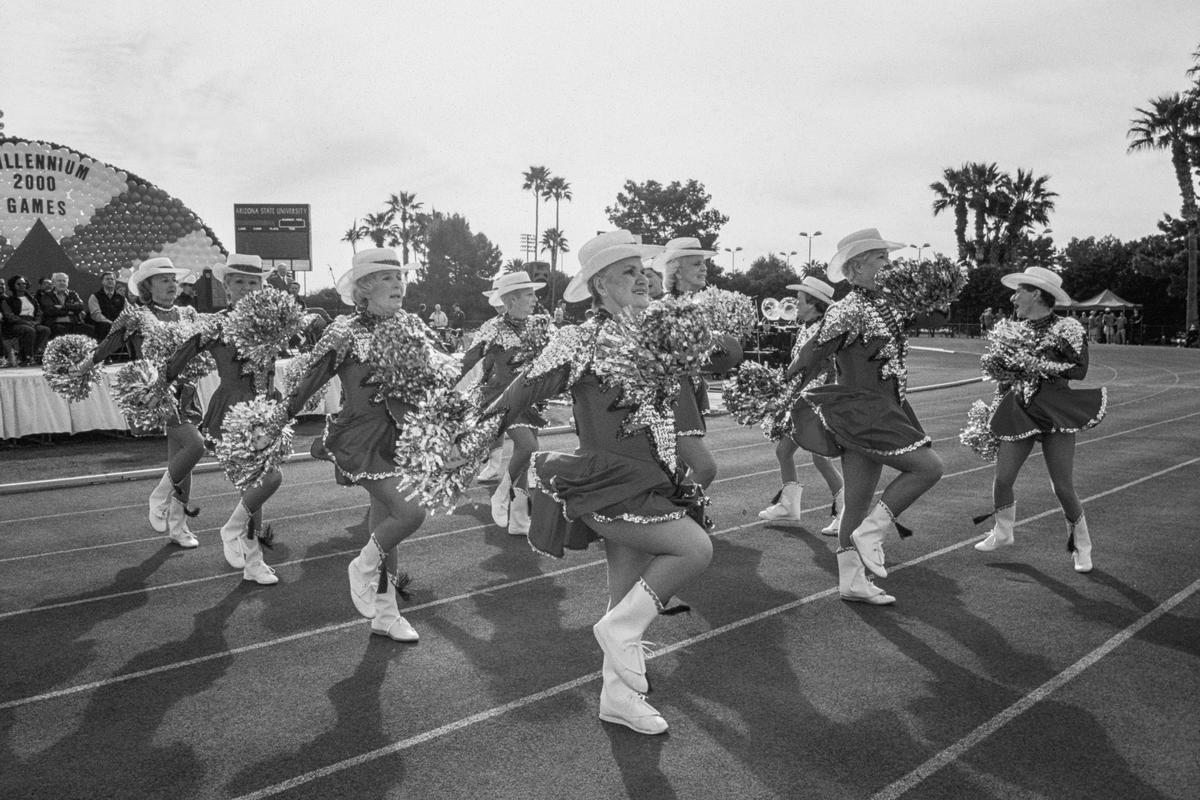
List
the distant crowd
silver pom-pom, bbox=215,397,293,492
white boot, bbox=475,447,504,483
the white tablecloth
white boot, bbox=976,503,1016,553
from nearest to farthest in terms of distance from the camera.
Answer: silver pom-pom, bbox=215,397,293,492 → white boot, bbox=976,503,1016,553 → white boot, bbox=475,447,504,483 → the white tablecloth → the distant crowd

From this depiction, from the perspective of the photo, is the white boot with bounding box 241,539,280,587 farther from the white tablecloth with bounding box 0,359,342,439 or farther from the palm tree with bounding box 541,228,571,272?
the palm tree with bounding box 541,228,571,272

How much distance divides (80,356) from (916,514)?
7.07 metres

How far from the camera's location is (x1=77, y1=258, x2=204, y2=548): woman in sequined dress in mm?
6891

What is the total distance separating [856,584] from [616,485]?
89.4 inches

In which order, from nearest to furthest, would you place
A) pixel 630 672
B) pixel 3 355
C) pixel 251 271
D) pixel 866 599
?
pixel 630 672 → pixel 866 599 → pixel 251 271 → pixel 3 355

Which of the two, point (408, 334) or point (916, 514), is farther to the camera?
point (916, 514)

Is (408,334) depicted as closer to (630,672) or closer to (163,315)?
(630,672)

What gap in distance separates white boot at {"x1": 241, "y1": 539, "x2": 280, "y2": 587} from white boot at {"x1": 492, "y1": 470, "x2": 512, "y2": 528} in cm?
210

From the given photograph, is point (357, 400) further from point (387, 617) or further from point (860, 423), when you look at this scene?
point (860, 423)

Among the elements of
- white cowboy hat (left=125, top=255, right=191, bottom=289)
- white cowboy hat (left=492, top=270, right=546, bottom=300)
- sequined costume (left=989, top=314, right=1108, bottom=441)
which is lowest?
sequined costume (left=989, top=314, right=1108, bottom=441)

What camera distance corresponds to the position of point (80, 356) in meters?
7.50

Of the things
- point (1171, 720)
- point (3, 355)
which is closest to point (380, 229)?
point (3, 355)

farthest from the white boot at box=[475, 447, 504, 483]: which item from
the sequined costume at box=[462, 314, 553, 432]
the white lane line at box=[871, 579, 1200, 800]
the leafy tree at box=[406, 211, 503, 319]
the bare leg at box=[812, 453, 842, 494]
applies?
the leafy tree at box=[406, 211, 503, 319]

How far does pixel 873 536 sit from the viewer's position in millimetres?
5277
